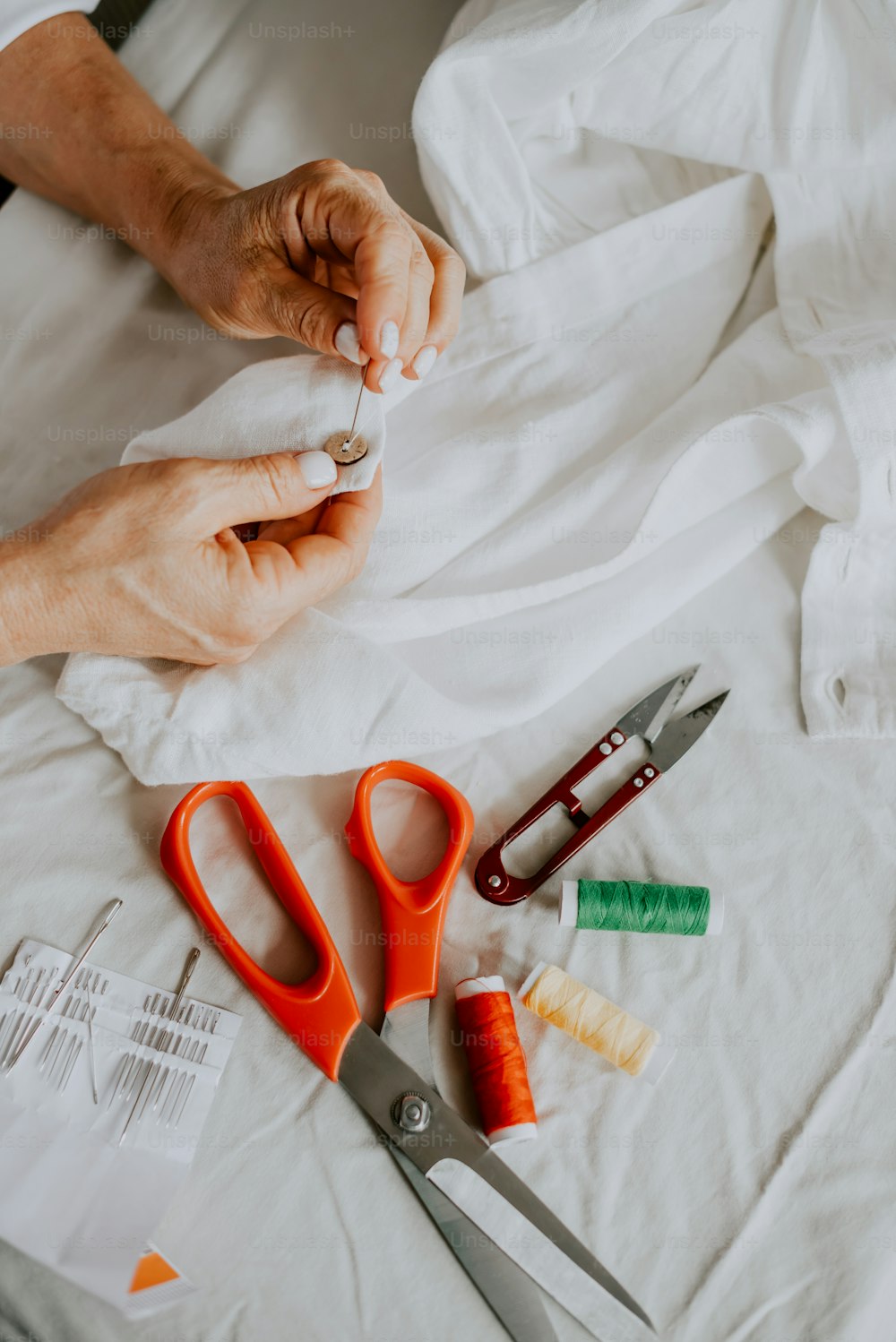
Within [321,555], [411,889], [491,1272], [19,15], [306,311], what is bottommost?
[491,1272]

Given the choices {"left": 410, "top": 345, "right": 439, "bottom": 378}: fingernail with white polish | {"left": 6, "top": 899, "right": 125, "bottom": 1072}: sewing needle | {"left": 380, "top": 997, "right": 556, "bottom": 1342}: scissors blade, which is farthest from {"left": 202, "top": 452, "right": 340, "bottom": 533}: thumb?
{"left": 380, "top": 997, "right": 556, "bottom": 1342}: scissors blade

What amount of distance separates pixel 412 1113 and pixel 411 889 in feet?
0.55

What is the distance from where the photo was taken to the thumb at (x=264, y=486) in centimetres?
66

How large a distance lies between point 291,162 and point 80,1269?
104cm

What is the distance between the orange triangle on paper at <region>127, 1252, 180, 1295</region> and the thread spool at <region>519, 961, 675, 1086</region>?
321 mm

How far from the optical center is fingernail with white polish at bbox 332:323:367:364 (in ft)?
2.29

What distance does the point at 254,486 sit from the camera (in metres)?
0.67

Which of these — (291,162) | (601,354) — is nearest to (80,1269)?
(601,354)

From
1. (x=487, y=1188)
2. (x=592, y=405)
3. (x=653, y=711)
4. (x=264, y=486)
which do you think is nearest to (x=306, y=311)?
(x=264, y=486)

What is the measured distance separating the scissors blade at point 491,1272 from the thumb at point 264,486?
51 centimetres

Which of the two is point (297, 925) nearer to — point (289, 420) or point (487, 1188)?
point (487, 1188)

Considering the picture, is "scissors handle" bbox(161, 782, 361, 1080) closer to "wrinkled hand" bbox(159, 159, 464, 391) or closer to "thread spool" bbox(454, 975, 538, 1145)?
"thread spool" bbox(454, 975, 538, 1145)

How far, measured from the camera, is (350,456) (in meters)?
0.72

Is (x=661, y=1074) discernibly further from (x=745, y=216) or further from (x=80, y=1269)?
(x=745, y=216)
